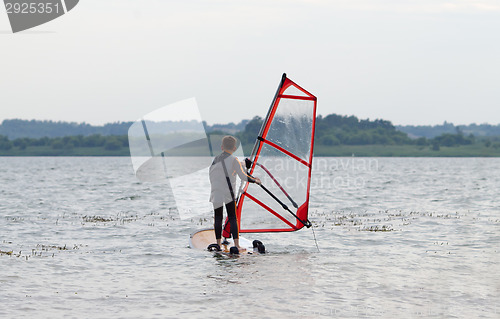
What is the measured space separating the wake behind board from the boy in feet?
2.32

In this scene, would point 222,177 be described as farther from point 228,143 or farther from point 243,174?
point 228,143

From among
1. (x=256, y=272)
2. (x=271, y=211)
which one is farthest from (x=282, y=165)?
(x=256, y=272)

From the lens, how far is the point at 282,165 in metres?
13.2

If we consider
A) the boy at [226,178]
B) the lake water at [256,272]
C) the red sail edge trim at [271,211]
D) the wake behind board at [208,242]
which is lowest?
the lake water at [256,272]

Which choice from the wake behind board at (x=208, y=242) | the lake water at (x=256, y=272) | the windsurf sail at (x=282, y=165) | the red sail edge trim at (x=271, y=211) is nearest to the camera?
the lake water at (x=256, y=272)

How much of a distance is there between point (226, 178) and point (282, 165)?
1.60 metres

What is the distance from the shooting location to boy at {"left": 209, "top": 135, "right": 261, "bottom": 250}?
12.0m

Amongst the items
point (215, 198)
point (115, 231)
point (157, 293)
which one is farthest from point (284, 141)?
point (115, 231)

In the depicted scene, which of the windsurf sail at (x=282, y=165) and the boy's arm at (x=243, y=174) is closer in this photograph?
the boy's arm at (x=243, y=174)

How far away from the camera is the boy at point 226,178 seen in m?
12.0

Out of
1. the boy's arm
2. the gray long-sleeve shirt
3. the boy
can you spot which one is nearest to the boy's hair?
the boy

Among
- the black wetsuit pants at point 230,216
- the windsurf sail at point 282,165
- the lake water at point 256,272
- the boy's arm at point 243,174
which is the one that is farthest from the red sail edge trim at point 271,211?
the boy's arm at point 243,174

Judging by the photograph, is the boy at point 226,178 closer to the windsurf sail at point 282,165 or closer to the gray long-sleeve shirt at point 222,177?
the gray long-sleeve shirt at point 222,177

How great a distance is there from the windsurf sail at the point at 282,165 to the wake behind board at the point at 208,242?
1.30 ft
